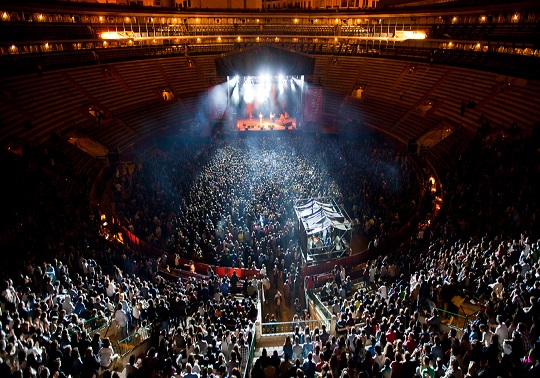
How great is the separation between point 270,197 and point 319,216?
12.9ft

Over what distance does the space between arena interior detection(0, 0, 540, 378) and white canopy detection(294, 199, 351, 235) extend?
12 cm

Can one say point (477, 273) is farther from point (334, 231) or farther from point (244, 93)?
point (244, 93)

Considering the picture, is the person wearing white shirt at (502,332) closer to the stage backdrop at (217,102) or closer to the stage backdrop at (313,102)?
the stage backdrop at (313,102)

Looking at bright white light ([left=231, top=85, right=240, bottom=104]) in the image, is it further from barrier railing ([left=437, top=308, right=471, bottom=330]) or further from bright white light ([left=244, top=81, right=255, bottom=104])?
barrier railing ([left=437, top=308, right=471, bottom=330])

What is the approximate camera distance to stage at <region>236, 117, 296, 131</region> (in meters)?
33.7

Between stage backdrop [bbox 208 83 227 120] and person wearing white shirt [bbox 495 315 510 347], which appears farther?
stage backdrop [bbox 208 83 227 120]

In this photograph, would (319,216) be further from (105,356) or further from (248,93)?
(248,93)

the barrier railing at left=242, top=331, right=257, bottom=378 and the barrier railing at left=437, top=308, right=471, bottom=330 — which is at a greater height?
the barrier railing at left=437, top=308, right=471, bottom=330

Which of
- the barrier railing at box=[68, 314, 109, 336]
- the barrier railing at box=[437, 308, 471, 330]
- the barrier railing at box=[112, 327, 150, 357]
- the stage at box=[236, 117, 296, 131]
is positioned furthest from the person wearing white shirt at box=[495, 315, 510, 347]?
the stage at box=[236, 117, 296, 131]

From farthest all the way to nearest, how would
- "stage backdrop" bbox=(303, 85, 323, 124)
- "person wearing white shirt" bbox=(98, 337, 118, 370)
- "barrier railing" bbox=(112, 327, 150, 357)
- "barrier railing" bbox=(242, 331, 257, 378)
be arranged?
"stage backdrop" bbox=(303, 85, 323, 124) < "barrier railing" bbox=(112, 327, 150, 357) < "barrier railing" bbox=(242, 331, 257, 378) < "person wearing white shirt" bbox=(98, 337, 118, 370)

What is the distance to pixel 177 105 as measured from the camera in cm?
3247

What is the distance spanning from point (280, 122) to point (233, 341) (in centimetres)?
2817

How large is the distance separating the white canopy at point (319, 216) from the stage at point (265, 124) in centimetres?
1732

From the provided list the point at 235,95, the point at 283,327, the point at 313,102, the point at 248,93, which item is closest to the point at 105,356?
the point at 283,327
